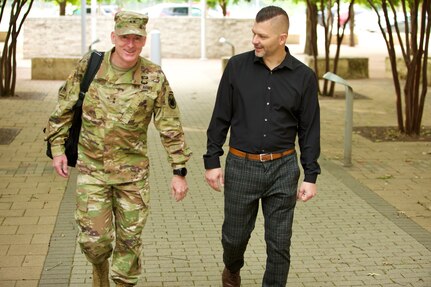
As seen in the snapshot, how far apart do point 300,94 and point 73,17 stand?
24.6m

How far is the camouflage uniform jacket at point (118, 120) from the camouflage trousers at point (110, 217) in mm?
74

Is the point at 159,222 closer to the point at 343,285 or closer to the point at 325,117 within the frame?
the point at 343,285

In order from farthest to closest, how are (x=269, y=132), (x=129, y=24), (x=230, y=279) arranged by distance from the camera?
(x=230, y=279)
(x=269, y=132)
(x=129, y=24)

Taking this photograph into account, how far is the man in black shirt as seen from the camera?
17.3 feet

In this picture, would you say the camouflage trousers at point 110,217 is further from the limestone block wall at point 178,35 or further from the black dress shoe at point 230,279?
the limestone block wall at point 178,35

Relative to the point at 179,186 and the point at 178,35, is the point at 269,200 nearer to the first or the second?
the point at 179,186

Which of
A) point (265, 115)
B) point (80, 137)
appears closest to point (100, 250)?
point (80, 137)

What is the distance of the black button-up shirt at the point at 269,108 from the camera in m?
5.29

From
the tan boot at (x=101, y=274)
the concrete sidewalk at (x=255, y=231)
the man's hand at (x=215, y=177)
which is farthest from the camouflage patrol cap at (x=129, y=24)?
the concrete sidewalk at (x=255, y=231)

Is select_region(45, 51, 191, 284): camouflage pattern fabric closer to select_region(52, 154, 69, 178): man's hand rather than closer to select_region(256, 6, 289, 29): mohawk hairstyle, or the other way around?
select_region(52, 154, 69, 178): man's hand

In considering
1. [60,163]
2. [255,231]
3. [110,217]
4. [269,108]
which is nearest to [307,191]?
[269,108]

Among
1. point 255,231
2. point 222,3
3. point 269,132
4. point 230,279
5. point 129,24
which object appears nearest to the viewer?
point 129,24

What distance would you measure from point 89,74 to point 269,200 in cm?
125

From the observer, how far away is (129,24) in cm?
509
